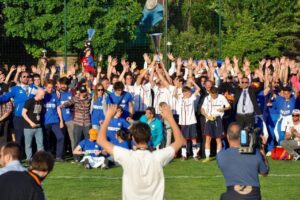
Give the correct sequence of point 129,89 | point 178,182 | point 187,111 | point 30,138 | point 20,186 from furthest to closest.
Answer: point 129,89, point 187,111, point 30,138, point 178,182, point 20,186

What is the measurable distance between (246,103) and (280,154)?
1532mm

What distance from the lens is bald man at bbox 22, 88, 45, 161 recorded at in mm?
18688

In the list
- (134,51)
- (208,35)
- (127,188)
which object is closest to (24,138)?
(134,51)

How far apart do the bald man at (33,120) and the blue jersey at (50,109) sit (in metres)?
0.40

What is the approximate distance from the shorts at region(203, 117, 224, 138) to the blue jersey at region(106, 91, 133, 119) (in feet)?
6.60

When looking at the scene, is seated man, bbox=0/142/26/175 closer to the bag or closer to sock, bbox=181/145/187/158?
sock, bbox=181/145/187/158

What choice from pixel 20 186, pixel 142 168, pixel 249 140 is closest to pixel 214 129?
pixel 249 140

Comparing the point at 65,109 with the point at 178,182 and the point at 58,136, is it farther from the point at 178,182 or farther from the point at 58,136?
the point at 178,182

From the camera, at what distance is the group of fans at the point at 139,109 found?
61.6 ft

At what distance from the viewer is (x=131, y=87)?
66.2 ft

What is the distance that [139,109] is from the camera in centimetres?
2025

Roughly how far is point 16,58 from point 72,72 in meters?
5.85

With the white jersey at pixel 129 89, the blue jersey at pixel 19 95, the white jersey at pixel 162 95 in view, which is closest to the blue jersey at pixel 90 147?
the blue jersey at pixel 19 95

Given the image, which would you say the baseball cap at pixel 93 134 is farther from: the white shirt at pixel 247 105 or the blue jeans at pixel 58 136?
the white shirt at pixel 247 105
